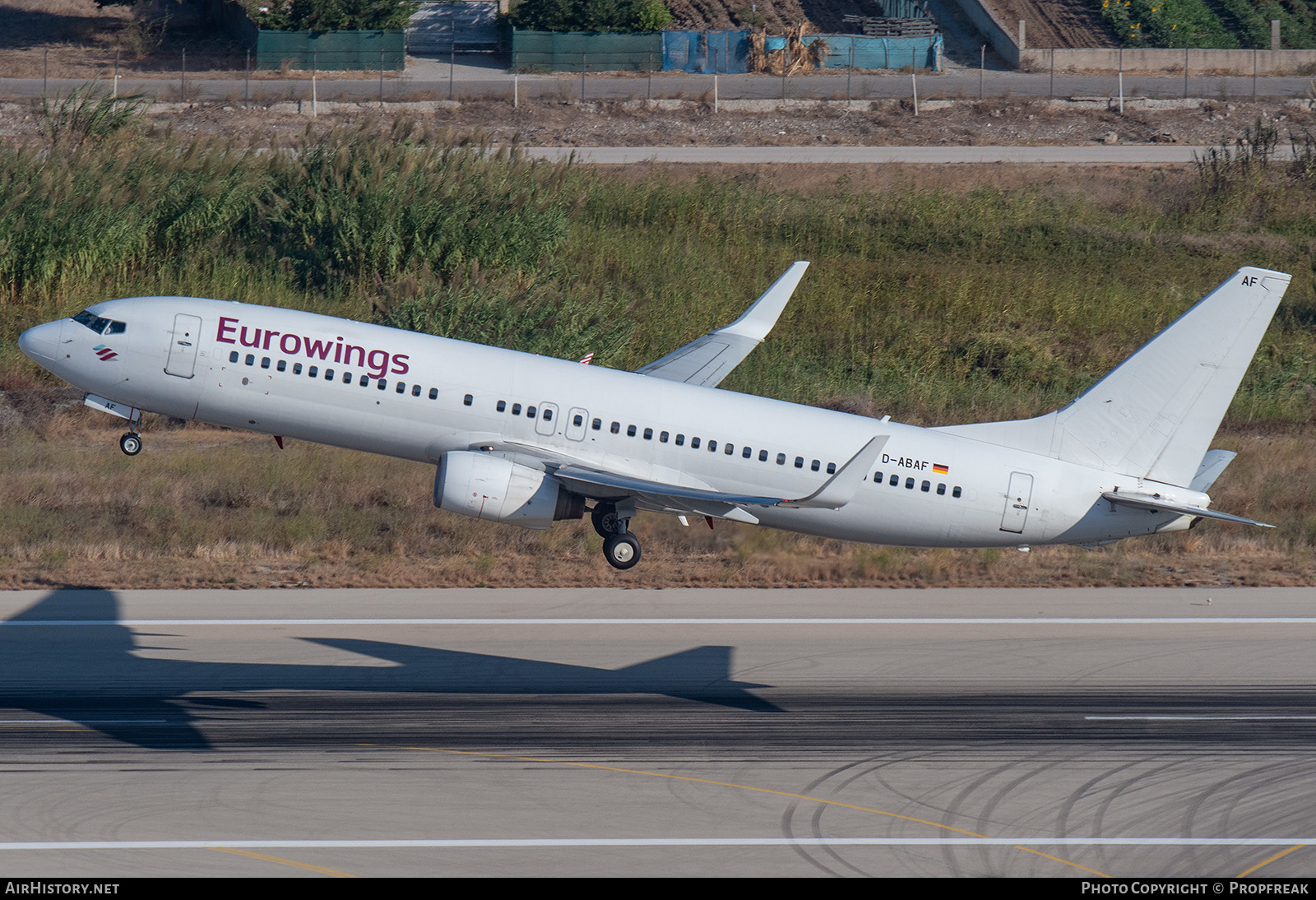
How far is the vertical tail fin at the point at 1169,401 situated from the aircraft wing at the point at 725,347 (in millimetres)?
6366

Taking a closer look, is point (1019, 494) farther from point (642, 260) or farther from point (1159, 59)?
point (1159, 59)

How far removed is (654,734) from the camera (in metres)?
24.0

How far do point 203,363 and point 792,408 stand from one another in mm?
12660

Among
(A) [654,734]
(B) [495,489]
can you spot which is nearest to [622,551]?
(B) [495,489]

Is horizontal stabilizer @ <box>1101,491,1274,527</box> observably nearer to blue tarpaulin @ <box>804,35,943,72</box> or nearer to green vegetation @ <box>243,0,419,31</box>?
blue tarpaulin @ <box>804,35,943,72</box>

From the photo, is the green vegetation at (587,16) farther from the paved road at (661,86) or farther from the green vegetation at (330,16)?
the green vegetation at (330,16)

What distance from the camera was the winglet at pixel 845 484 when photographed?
25250 millimetres

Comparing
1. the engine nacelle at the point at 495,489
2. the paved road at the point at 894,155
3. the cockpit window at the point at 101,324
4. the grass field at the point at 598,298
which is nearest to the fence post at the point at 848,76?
the paved road at the point at 894,155

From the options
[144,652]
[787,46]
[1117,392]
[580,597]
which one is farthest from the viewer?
[787,46]

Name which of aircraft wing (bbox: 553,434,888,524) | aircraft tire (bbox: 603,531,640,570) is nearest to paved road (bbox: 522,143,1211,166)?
aircraft tire (bbox: 603,531,640,570)

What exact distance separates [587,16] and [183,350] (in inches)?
2614
